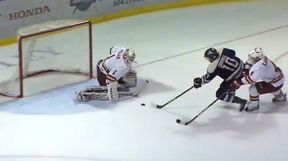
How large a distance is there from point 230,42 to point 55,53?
1.70 metres

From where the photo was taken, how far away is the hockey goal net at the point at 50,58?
422cm

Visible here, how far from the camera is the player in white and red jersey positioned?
12.1 ft

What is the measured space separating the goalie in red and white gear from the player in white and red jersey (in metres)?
0.75

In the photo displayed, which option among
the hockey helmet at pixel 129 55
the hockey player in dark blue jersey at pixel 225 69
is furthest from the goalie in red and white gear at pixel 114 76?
the hockey player in dark blue jersey at pixel 225 69

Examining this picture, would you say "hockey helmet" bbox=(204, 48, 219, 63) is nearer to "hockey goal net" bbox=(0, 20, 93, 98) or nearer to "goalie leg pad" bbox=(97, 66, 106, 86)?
"goalie leg pad" bbox=(97, 66, 106, 86)

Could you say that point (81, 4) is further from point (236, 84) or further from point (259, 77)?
point (259, 77)

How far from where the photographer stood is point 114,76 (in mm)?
3979

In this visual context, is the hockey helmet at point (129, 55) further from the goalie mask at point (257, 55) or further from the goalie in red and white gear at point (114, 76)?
the goalie mask at point (257, 55)

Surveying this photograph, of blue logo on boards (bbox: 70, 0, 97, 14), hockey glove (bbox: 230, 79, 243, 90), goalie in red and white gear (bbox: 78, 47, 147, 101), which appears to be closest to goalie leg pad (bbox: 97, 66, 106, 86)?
goalie in red and white gear (bbox: 78, 47, 147, 101)

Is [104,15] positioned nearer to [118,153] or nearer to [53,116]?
[53,116]

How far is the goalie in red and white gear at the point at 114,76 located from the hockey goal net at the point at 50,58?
40cm

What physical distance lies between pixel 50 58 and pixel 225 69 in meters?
1.64

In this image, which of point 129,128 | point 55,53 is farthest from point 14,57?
point 129,128

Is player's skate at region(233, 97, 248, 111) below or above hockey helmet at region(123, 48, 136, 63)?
below
